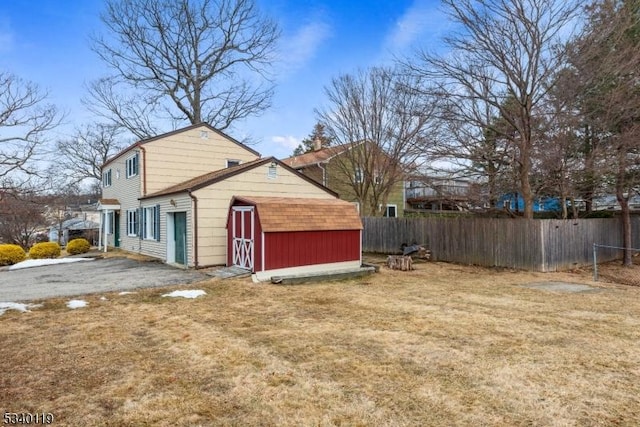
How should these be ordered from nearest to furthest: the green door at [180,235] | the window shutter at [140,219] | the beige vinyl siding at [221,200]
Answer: the beige vinyl siding at [221,200]
the green door at [180,235]
the window shutter at [140,219]

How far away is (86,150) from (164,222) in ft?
73.0

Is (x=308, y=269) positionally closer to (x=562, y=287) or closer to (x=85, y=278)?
(x=85, y=278)

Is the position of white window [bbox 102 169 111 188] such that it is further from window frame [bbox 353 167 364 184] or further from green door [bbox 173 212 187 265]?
window frame [bbox 353 167 364 184]

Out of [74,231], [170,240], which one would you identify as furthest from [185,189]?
[74,231]

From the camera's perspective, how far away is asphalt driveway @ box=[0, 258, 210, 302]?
29.0 feet

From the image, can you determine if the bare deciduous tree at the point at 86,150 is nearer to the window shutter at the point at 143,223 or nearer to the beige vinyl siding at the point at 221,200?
the window shutter at the point at 143,223

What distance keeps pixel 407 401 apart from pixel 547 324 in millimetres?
3817

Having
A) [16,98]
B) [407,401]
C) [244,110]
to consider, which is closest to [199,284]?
[407,401]

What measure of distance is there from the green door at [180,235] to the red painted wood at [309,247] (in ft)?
13.4

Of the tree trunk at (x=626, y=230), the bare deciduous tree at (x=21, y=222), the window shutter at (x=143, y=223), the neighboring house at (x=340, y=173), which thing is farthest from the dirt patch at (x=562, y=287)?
the bare deciduous tree at (x=21, y=222)

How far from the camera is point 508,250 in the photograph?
1268cm

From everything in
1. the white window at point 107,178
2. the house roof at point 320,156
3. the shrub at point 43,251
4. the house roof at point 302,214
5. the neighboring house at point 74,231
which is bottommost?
the shrub at point 43,251

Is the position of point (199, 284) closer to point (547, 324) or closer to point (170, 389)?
point (170, 389)

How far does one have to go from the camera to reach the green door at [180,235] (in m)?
13.1
